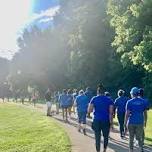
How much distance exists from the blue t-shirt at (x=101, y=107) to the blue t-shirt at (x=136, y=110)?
0.62 m

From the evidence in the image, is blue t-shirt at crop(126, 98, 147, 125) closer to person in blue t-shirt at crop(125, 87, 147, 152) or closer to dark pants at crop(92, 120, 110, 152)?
person in blue t-shirt at crop(125, 87, 147, 152)

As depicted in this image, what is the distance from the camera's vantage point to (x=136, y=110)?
15.7m

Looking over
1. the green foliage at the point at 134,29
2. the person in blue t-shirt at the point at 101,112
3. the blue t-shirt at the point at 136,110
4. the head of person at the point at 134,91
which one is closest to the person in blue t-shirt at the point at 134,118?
the blue t-shirt at the point at 136,110

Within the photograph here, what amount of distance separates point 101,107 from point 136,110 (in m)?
1.00

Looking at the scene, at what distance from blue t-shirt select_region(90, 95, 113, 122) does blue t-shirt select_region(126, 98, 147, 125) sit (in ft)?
2.03

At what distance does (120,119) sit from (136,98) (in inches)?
227

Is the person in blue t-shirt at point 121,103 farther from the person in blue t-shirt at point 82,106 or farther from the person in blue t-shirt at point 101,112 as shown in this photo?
the person in blue t-shirt at point 101,112

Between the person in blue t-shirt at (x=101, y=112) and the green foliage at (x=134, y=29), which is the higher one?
the green foliage at (x=134, y=29)

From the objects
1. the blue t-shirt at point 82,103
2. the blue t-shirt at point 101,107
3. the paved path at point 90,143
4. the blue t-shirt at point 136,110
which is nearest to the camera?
the blue t-shirt at point 136,110

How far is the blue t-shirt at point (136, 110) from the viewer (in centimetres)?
1562

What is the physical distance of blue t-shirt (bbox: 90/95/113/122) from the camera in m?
15.8

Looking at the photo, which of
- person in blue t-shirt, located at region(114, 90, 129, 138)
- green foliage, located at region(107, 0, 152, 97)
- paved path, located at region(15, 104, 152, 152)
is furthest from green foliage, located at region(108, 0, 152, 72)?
person in blue t-shirt, located at region(114, 90, 129, 138)

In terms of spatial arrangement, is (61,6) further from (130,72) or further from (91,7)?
(130,72)

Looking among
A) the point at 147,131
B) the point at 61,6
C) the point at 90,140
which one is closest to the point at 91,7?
the point at 61,6
